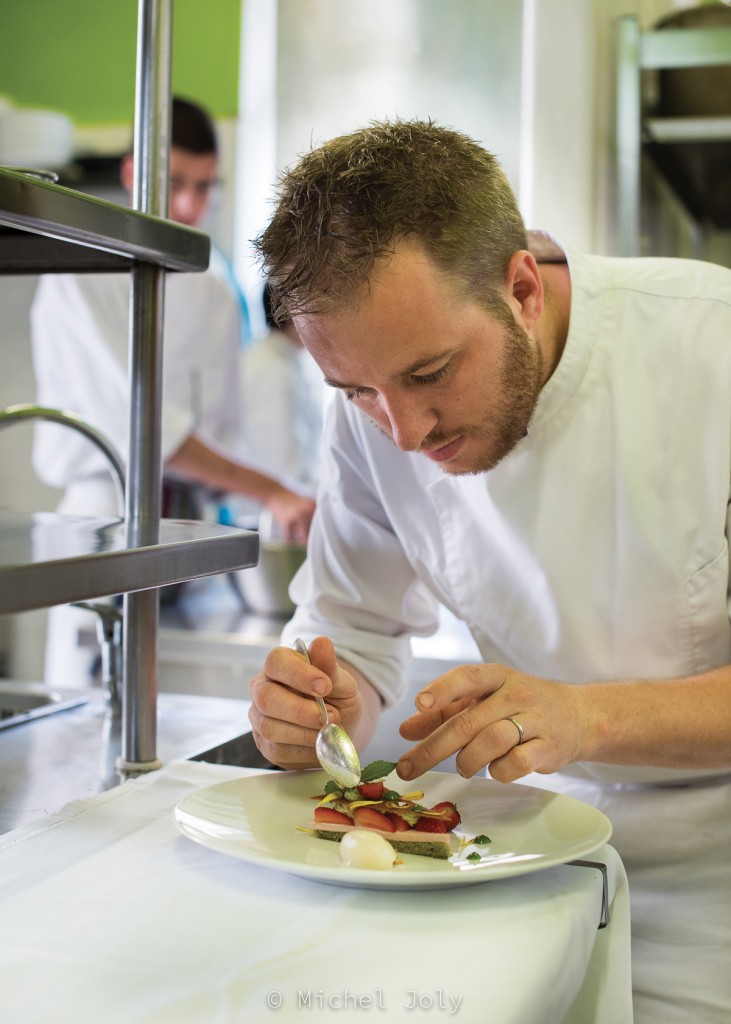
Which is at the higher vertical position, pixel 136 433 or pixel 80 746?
pixel 136 433

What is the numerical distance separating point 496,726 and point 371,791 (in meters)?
0.12

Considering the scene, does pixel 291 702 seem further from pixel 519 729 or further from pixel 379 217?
pixel 379 217

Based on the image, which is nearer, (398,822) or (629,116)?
(398,822)

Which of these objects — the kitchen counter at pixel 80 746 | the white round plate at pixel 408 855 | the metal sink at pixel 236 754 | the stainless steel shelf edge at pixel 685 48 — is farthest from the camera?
the stainless steel shelf edge at pixel 685 48

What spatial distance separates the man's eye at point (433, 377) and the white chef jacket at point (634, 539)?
0.19 m

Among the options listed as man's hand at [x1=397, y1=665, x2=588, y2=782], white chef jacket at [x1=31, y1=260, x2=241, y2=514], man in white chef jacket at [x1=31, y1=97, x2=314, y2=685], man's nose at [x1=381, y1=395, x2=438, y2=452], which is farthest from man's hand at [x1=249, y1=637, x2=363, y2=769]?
white chef jacket at [x1=31, y1=260, x2=241, y2=514]

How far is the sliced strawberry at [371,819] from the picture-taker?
876 mm

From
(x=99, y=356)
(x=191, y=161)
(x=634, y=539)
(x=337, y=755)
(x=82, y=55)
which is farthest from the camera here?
(x=82, y=55)

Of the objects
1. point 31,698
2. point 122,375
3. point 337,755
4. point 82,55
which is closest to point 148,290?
Answer: point 337,755

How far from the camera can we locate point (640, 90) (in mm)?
2447

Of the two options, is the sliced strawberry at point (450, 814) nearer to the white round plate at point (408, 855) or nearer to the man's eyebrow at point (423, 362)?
the white round plate at point (408, 855)

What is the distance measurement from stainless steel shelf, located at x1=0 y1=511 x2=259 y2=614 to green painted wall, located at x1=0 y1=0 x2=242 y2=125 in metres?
3.67

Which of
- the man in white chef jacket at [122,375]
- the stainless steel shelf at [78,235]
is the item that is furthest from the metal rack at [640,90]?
the stainless steel shelf at [78,235]

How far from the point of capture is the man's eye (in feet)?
3.50
